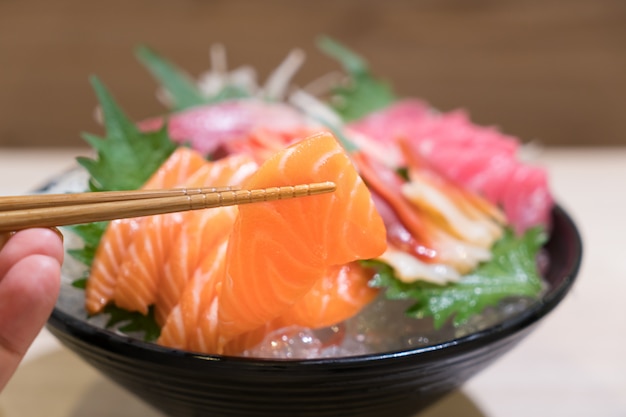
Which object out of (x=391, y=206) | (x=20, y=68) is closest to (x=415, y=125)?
(x=391, y=206)

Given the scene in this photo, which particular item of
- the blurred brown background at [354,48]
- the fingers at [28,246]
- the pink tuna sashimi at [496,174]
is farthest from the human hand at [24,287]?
the blurred brown background at [354,48]

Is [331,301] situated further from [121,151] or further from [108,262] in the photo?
[121,151]

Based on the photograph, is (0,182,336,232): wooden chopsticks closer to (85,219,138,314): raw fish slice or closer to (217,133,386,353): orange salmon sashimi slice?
(217,133,386,353): orange salmon sashimi slice

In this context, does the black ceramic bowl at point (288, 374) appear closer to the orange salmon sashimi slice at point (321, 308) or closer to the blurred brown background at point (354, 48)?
the orange salmon sashimi slice at point (321, 308)

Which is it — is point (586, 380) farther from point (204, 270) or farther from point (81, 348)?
point (81, 348)

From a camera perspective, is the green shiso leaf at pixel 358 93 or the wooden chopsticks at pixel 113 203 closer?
the wooden chopsticks at pixel 113 203

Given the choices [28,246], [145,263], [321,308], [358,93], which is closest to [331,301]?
[321,308]
